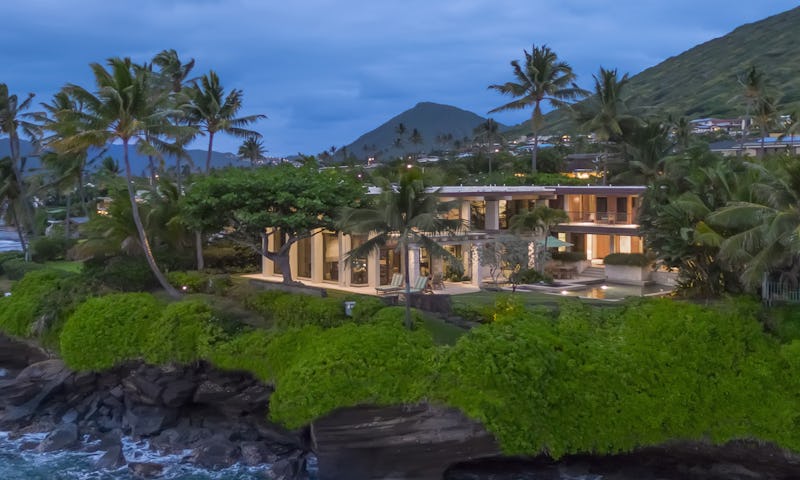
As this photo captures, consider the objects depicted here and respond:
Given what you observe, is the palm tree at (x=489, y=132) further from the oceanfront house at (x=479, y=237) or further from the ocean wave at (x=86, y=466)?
the ocean wave at (x=86, y=466)

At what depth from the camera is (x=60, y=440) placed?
76.7 ft

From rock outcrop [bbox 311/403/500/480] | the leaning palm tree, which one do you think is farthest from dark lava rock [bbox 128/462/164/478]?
the leaning palm tree

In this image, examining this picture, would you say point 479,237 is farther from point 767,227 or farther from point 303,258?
point 767,227

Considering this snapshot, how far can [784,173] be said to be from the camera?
2117cm

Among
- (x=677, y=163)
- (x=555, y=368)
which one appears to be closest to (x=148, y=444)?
(x=555, y=368)

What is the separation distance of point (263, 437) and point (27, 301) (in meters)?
13.2

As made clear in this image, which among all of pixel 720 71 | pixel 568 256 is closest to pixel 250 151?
pixel 568 256

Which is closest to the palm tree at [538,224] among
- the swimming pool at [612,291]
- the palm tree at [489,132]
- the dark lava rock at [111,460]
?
the swimming pool at [612,291]

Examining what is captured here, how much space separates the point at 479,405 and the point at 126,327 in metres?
13.7

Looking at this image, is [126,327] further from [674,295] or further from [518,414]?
[674,295]

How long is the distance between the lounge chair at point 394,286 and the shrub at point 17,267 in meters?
19.8

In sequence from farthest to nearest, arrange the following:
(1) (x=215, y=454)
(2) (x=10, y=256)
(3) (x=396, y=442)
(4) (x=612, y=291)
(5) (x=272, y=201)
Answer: (2) (x=10, y=256) < (4) (x=612, y=291) < (5) (x=272, y=201) < (1) (x=215, y=454) < (3) (x=396, y=442)

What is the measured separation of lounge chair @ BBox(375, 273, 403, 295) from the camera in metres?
31.3

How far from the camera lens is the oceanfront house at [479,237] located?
3400cm
